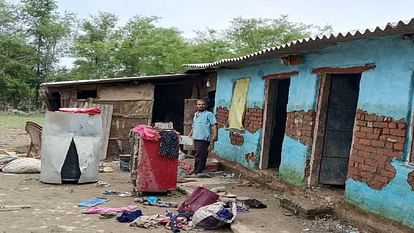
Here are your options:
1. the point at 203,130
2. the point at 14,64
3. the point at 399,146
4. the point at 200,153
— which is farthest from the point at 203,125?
the point at 14,64

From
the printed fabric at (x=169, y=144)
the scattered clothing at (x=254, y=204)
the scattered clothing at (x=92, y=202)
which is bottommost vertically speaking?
the scattered clothing at (x=92, y=202)

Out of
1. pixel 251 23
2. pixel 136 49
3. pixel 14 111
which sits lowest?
pixel 14 111

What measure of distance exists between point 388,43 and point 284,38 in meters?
23.9

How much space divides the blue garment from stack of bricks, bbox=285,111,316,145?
2.06 m

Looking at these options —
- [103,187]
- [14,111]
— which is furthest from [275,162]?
[14,111]

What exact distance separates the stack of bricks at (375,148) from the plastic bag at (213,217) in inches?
72.6

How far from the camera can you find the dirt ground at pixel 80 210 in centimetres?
584

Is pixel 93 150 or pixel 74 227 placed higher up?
pixel 93 150

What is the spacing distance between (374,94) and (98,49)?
30.5 m

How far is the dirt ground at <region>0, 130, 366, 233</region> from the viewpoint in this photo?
5.84m

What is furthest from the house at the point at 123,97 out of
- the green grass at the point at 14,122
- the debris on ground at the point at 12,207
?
the green grass at the point at 14,122

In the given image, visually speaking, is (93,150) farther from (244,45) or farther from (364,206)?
(244,45)

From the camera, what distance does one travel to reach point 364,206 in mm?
6020

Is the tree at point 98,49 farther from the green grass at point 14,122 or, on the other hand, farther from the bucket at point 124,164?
the bucket at point 124,164
